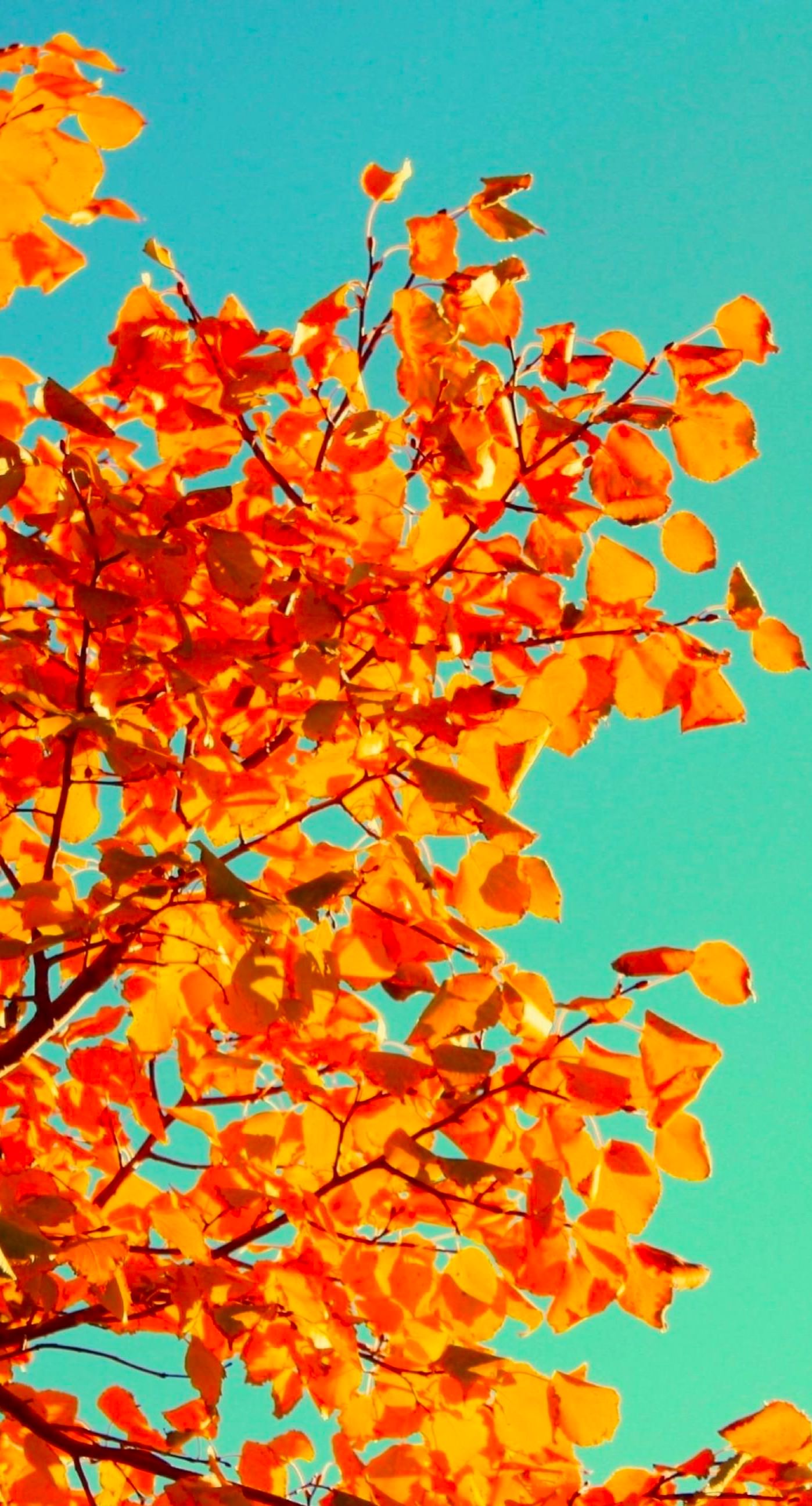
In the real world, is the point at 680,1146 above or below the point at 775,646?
below

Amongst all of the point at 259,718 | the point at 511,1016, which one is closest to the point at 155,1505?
the point at 511,1016

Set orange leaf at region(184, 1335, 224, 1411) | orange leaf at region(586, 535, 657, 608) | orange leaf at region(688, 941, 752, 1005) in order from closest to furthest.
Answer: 1. orange leaf at region(184, 1335, 224, 1411)
2. orange leaf at region(688, 941, 752, 1005)
3. orange leaf at region(586, 535, 657, 608)

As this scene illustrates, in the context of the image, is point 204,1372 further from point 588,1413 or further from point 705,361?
point 705,361

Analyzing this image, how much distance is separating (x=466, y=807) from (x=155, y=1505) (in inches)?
52.9

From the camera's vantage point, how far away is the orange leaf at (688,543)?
207 centimetres

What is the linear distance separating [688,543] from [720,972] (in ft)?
2.07

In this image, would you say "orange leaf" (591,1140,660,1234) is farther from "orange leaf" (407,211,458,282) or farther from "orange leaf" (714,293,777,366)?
"orange leaf" (407,211,458,282)

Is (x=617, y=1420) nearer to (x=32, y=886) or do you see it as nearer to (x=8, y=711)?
(x=32, y=886)

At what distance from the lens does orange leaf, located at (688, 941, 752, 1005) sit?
1931 millimetres

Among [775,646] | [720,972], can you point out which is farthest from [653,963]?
[775,646]

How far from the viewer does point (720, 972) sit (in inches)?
76.4

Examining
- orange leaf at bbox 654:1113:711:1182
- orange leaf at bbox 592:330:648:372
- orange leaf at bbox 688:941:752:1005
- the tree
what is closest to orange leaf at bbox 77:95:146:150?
the tree

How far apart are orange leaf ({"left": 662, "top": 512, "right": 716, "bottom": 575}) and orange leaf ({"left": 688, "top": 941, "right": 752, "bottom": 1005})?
0.56 metres

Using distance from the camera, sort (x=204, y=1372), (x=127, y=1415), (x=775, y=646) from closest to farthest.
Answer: (x=204, y=1372) → (x=775, y=646) → (x=127, y=1415)
